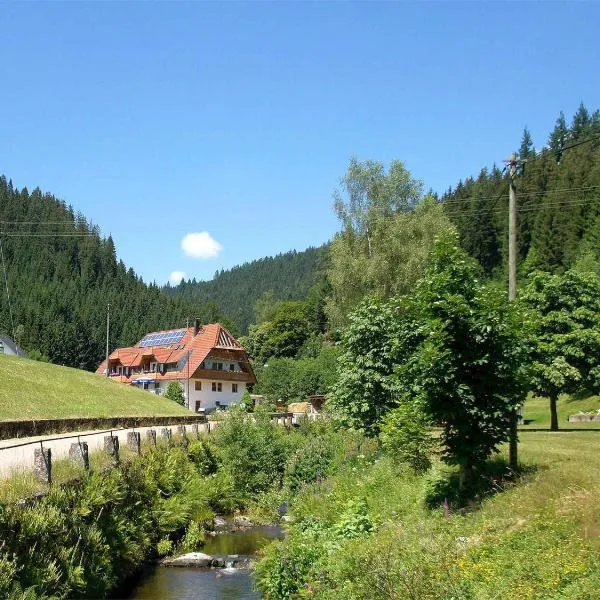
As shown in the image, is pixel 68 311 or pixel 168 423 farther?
pixel 68 311

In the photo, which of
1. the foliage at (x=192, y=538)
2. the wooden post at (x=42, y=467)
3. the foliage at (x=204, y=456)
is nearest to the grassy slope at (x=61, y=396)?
the foliage at (x=204, y=456)

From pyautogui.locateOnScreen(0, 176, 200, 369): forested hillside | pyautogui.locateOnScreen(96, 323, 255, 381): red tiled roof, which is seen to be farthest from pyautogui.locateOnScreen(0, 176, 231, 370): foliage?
pyautogui.locateOnScreen(96, 323, 255, 381): red tiled roof

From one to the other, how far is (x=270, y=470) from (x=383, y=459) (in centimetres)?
1185

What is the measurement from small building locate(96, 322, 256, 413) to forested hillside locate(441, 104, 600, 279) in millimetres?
35101

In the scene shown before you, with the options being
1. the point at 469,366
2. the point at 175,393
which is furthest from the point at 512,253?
the point at 175,393

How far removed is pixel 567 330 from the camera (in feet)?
108

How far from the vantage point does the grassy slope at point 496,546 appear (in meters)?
9.05

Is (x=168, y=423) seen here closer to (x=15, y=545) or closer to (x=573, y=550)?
(x=15, y=545)

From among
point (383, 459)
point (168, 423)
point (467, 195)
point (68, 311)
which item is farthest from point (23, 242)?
point (383, 459)

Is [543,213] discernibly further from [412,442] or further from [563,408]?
[412,442]

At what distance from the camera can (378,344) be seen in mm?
25172

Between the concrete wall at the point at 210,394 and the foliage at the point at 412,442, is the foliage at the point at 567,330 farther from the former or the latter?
the concrete wall at the point at 210,394

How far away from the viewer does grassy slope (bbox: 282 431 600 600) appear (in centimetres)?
905

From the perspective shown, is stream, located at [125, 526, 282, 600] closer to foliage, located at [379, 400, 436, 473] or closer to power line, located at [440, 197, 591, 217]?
foliage, located at [379, 400, 436, 473]
